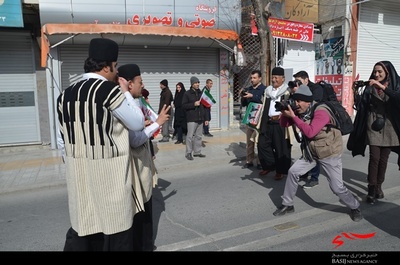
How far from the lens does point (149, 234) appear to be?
319 cm

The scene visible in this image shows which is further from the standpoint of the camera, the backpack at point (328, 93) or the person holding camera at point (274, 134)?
the person holding camera at point (274, 134)

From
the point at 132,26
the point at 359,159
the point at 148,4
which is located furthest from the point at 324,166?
the point at 148,4

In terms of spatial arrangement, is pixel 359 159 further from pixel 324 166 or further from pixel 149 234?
pixel 149 234

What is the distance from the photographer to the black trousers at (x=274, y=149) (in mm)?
5633

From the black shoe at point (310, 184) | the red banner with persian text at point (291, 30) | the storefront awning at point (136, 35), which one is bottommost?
the black shoe at point (310, 184)

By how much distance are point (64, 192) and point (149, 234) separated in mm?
3138

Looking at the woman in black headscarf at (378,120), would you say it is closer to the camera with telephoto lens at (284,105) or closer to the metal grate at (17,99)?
the camera with telephoto lens at (284,105)

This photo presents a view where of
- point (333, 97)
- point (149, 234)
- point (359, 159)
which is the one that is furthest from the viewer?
point (359, 159)

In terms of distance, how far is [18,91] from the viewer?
29.9 ft

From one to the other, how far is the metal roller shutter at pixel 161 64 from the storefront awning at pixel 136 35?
37 centimetres

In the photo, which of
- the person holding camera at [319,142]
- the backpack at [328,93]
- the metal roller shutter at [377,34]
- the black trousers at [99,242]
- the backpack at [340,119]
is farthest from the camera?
the metal roller shutter at [377,34]

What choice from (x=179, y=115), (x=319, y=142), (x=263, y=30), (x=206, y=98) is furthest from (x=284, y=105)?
(x=179, y=115)

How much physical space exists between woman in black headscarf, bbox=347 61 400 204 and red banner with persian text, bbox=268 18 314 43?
7.61 m

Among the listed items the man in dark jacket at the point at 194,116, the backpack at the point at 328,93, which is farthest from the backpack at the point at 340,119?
the man in dark jacket at the point at 194,116
